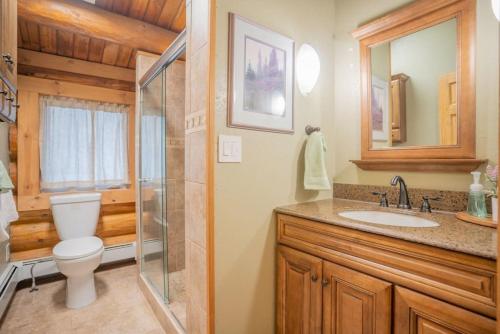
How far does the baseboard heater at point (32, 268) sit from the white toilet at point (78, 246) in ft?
1.18

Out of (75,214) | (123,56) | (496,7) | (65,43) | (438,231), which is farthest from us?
(123,56)

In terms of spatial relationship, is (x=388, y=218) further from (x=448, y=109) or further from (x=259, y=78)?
(x=259, y=78)

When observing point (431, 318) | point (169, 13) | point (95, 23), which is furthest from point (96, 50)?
point (431, 318)

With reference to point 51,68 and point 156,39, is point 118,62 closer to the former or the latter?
point 51,68

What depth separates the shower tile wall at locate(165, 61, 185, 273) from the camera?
213cm

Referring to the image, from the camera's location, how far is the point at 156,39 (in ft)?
7.67

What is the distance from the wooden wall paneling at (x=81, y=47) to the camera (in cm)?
245

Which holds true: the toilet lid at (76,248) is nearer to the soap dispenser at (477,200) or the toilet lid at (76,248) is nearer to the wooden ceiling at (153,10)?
the wooden ceiling at (153,10)

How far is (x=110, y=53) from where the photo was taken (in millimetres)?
2695

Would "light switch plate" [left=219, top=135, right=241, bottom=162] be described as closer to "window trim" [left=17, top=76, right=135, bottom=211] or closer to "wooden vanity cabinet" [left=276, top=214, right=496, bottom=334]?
"wooden vanity cabinet" [left=276, top=214, right=496, bottom=334]

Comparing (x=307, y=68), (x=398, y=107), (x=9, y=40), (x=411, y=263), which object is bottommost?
(x=411, y=263)

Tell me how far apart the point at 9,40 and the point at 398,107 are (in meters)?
2.42

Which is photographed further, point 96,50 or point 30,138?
point 96,50

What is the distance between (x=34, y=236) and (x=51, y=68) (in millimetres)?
1777
